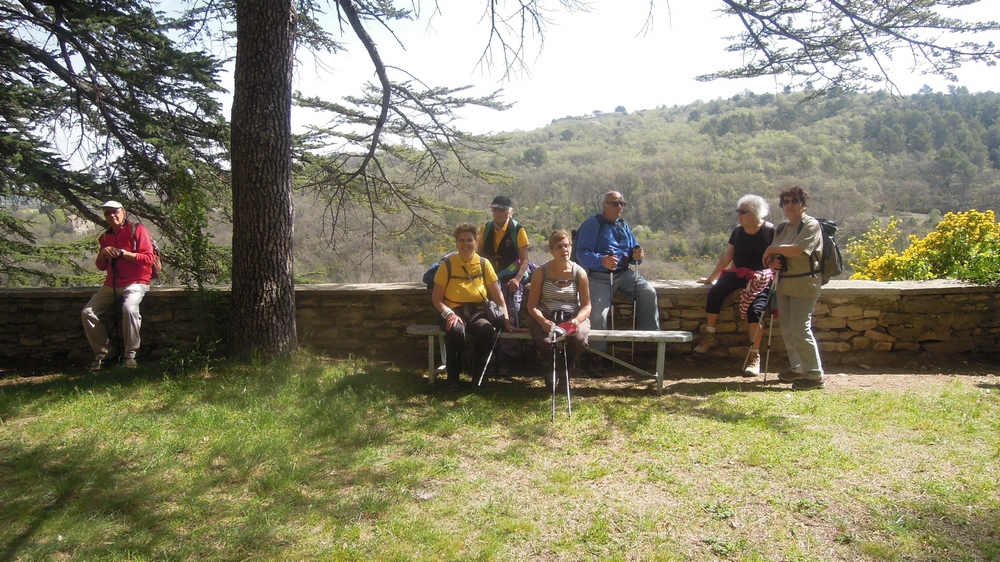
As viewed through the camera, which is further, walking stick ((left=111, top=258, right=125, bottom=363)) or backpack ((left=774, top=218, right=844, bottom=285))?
walking stick ((left=111, top=258, right=125, bottom=363))

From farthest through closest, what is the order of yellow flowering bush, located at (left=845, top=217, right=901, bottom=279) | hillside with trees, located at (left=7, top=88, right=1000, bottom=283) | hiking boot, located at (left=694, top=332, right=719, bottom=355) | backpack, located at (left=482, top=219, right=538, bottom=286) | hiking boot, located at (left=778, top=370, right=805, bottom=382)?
hillside with trees, located at (left=7, top=88, right=1000, bottom=283) < yellow flowering bush, located at (left=845, top=217, right=901, bottom=279) < hiking boot, located at (left=694, top=332, right=719, bottom=355) < backpack, located at (left=482, top=219, right=538, bottom=286) < hiking boot, located at (left=778, top=370, right=805, bottom=382)

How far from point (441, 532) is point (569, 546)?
53 cm

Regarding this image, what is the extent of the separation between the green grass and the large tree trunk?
462 mm

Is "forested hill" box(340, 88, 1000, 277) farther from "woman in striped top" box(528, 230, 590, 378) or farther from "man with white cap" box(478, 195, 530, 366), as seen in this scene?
"woman in striped top" box(528, 230, 590, 378)

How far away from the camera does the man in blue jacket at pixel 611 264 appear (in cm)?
468

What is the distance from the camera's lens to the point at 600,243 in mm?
4754

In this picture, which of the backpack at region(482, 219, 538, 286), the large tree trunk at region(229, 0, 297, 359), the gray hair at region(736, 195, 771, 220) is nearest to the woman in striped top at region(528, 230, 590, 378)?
the backpack at region(482, 219, 538, 286)

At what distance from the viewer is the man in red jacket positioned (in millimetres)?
4727

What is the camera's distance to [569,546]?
7.41ft

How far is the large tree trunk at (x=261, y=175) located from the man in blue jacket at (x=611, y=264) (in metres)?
2.46

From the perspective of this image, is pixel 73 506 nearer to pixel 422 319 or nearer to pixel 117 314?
pixel 117 314

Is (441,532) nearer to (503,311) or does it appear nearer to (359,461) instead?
(359,461)

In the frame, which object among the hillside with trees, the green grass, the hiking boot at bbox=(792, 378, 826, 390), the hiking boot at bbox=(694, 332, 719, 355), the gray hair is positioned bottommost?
the green grass

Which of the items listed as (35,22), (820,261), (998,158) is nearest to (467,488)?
(820,261)
